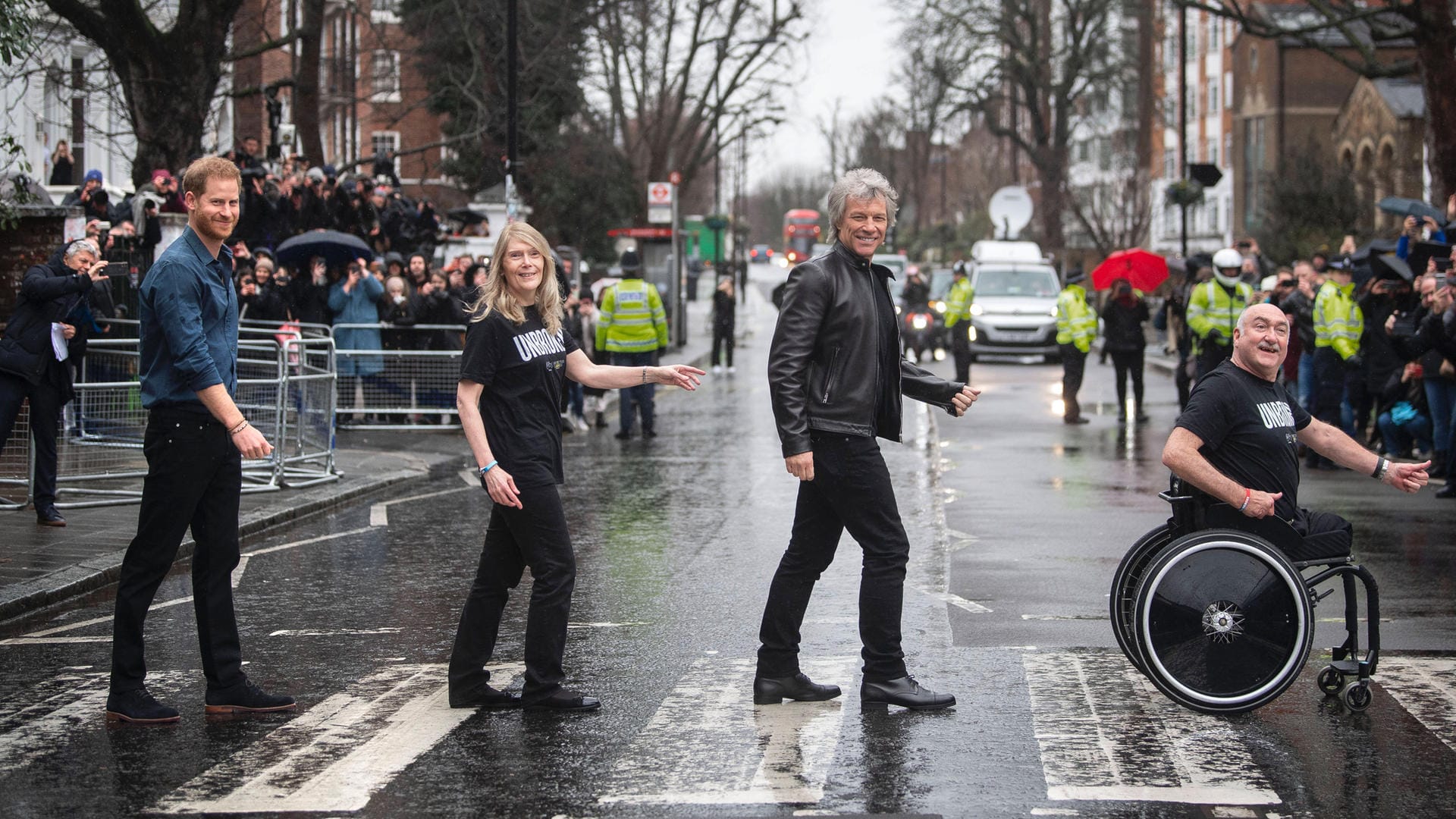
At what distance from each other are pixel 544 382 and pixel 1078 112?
57591 mm

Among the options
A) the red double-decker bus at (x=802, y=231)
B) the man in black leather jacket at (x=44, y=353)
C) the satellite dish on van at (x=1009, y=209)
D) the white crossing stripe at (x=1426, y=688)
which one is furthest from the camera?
the red double-decker bus at (x=802, y=231)

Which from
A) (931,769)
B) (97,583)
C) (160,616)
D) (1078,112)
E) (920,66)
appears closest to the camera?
(931,769)

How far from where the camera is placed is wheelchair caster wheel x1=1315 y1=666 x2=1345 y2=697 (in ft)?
21.1

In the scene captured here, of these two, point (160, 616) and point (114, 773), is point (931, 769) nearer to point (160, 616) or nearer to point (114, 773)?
point (114, 773)

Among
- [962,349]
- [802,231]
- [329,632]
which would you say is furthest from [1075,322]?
[802,231]

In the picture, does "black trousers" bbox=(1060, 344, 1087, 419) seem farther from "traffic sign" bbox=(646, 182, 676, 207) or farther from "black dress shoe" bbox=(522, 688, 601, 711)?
"traffic sign" bbox=(646, 182, 676, 207)

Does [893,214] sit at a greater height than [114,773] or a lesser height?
greater

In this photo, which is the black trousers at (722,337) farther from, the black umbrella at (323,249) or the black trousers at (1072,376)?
the black umbrella at (323,249)

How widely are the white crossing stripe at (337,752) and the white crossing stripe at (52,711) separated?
2.28ft

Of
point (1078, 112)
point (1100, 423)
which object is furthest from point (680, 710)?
point (1078, 112)

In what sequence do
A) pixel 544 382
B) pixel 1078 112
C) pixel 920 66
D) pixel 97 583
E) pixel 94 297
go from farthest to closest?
pixel 1078 112
pixel 920 66
pixel 94 297
pixel 97 583
pixel 544 382

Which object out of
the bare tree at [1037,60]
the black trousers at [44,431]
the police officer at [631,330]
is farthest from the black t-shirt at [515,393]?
the bare tree at [1037,60]

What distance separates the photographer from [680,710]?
6289mm

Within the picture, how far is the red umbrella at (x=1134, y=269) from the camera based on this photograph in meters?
21.1
